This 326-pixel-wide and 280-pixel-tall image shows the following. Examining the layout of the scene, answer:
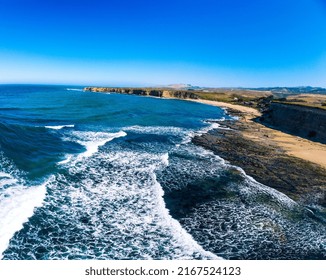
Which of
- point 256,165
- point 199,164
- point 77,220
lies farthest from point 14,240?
point 256,165

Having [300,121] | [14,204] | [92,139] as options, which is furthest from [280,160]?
[300,121]

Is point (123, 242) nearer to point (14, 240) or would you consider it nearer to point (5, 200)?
point (14, 240)

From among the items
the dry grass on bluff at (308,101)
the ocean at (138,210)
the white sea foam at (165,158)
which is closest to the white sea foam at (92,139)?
the ocean at (138,210)

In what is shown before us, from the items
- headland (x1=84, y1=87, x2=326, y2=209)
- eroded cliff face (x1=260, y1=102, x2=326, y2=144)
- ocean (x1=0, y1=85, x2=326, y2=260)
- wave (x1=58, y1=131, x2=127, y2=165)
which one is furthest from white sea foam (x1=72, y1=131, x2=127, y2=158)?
eroded cliff face (x1=260, y1=102, x2=326, y2=144)

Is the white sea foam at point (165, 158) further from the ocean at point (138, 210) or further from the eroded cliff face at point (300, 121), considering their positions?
the eroded cliff face at point (300, 121)

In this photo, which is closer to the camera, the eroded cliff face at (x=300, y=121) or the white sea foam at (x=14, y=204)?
the white sea foam at (x=14, y=204)

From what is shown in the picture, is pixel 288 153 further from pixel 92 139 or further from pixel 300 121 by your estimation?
pixel 92 139
